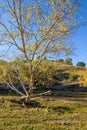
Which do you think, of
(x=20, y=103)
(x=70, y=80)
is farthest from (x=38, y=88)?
(x=20, y=103)

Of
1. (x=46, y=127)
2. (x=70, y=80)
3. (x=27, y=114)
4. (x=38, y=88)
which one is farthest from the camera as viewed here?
(x=70, y=80)

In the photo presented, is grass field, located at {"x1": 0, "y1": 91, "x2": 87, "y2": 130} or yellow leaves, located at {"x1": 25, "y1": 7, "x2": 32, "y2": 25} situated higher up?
yellow leaves, located at {"x1": 25, "y1": 7, "x2": 32, "y2": 25}

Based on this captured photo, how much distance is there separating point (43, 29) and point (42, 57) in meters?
1.83

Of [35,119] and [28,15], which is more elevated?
[28,15]

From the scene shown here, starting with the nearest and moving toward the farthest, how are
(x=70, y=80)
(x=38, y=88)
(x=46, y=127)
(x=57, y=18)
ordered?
1. (x=46, y=127)
2. (x=57, y=18)
3. (x=38, y=88)
4. (x=70, y=80)

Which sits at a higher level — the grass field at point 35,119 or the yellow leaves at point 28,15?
the yellow leaves at point 28,15

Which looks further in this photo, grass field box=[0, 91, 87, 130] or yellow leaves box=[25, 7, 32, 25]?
yellow leaves box=[25, 7, 32, 25]

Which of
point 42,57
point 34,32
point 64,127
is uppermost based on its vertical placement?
point 34,32

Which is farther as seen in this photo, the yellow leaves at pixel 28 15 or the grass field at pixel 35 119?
the yellow leaves at pixel 28 15

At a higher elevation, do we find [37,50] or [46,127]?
[37,50]

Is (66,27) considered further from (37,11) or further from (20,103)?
(20,103)

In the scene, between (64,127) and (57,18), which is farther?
(57,18)

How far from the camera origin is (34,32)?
63.9 feet

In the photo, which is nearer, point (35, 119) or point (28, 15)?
point (35, 119)
